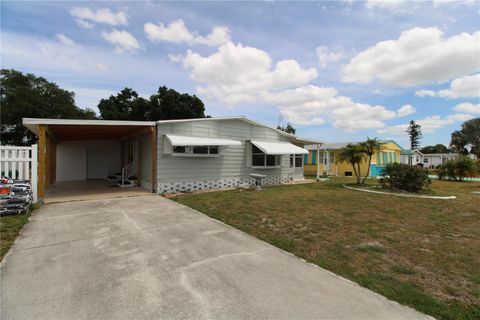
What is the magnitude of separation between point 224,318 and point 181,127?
907 centimetres

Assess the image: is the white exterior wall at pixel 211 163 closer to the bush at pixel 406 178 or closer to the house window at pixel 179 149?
the house window at pixel 179 149

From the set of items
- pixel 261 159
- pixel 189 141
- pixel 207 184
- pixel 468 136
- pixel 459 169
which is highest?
pixel 468 136

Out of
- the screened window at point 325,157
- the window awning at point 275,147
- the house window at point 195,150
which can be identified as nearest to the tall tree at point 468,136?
the screened window at point 325,157

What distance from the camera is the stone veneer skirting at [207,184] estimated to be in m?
10.1

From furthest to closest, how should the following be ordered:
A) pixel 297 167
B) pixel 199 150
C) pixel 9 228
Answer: pixel 297 167, pixel 199 150, pixel 9 228

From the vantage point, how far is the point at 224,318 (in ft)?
7.66

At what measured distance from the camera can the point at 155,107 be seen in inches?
1232

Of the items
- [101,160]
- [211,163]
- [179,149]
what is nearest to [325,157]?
[211,163]

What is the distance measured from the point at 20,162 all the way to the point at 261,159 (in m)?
10.1

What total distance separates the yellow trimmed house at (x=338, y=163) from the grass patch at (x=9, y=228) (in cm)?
1990

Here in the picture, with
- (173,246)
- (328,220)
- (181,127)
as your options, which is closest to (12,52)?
(181,127)

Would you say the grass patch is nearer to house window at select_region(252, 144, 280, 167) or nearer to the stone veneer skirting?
the stone veneer skirting

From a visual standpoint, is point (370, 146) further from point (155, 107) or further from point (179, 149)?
point (155, 107)

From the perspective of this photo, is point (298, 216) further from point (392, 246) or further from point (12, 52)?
point (12, 52)
